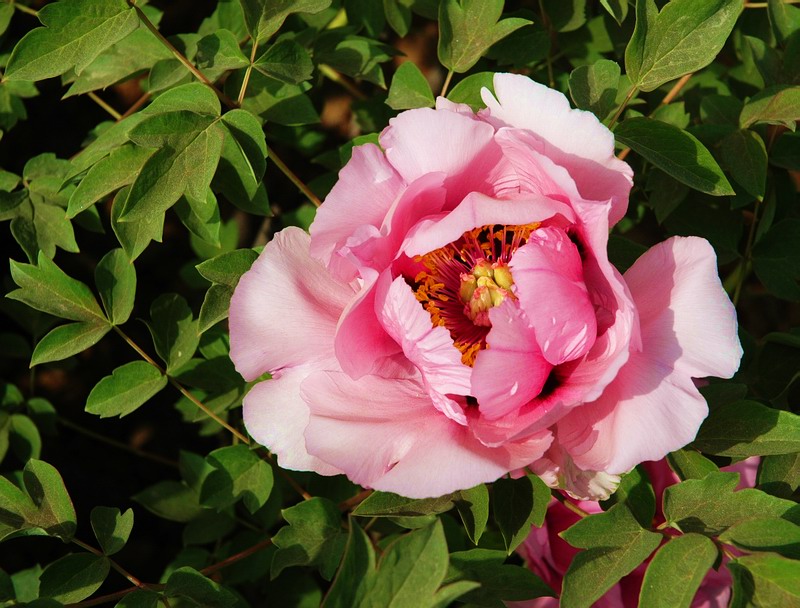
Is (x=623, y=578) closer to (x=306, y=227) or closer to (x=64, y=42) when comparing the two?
(x=306, y=227)

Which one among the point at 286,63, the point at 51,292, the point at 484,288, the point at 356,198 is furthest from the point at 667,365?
the point at 51,292

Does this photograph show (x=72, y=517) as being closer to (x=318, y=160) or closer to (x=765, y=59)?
(x=318, y=160)

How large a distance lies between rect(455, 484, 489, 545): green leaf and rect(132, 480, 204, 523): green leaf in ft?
1.84

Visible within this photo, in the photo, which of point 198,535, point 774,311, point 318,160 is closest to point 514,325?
point 318,160

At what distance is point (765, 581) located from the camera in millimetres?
882

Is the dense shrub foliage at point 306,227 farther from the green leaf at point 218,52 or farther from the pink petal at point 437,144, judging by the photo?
the pink petal at point 437,144

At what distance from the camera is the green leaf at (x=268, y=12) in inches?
42.1

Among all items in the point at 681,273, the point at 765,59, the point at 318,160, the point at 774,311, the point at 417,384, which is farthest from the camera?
the point at 774,311

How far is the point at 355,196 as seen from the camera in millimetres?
934

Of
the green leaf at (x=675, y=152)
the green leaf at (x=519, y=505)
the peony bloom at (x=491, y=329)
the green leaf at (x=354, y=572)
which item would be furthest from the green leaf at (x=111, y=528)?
the green leaf at (x=675, y=152)

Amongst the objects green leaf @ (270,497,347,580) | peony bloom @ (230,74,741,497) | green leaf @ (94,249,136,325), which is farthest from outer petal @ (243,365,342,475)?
green leaf @ (94,249,136,325)

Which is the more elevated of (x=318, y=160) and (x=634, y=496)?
(x=318, y=160)

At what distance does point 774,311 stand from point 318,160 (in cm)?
133

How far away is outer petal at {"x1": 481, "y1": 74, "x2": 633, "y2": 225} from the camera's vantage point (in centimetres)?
88
